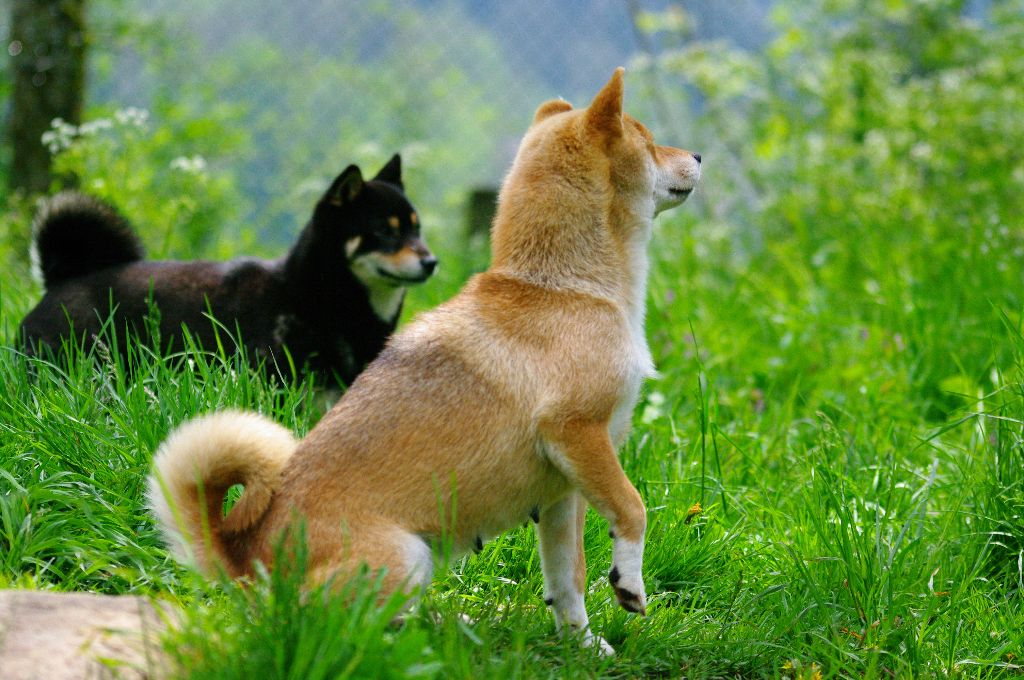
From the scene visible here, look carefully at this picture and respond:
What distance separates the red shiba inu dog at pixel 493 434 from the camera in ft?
8.10

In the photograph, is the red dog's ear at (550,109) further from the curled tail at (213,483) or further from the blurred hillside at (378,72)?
the blurred hillside at (378,72)

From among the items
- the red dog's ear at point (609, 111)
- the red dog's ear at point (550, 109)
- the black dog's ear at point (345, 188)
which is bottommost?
the black dog's ear at point (345, 188)

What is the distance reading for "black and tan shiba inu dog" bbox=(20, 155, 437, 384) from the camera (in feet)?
14.5

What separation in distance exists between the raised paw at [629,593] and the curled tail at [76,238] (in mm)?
3022

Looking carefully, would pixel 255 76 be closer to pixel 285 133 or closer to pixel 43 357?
pixel 285 133

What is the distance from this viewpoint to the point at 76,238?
4.61m

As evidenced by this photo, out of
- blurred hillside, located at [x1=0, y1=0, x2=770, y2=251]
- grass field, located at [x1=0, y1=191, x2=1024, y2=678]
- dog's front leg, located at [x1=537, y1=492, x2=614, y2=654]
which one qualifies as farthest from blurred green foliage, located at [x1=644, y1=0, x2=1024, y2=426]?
dog's front leg, located at [x1=537, y1=492, x2=614, y2=654]

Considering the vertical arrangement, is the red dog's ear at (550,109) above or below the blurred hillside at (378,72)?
above

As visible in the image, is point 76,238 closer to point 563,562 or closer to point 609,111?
point 609,111

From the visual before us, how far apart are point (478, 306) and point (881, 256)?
376 centimetres

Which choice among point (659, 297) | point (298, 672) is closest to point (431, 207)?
point (659, 297)

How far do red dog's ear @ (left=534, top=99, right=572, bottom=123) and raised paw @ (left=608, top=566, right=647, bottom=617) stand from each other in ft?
5.06

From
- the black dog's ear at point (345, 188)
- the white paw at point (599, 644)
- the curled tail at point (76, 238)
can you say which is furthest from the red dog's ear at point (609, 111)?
the curled tail at point (76, 238)

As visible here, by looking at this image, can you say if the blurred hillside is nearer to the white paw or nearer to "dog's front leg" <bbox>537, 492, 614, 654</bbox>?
"dog's front leg" <bbox>537, 492, 614, 654</bbox>
